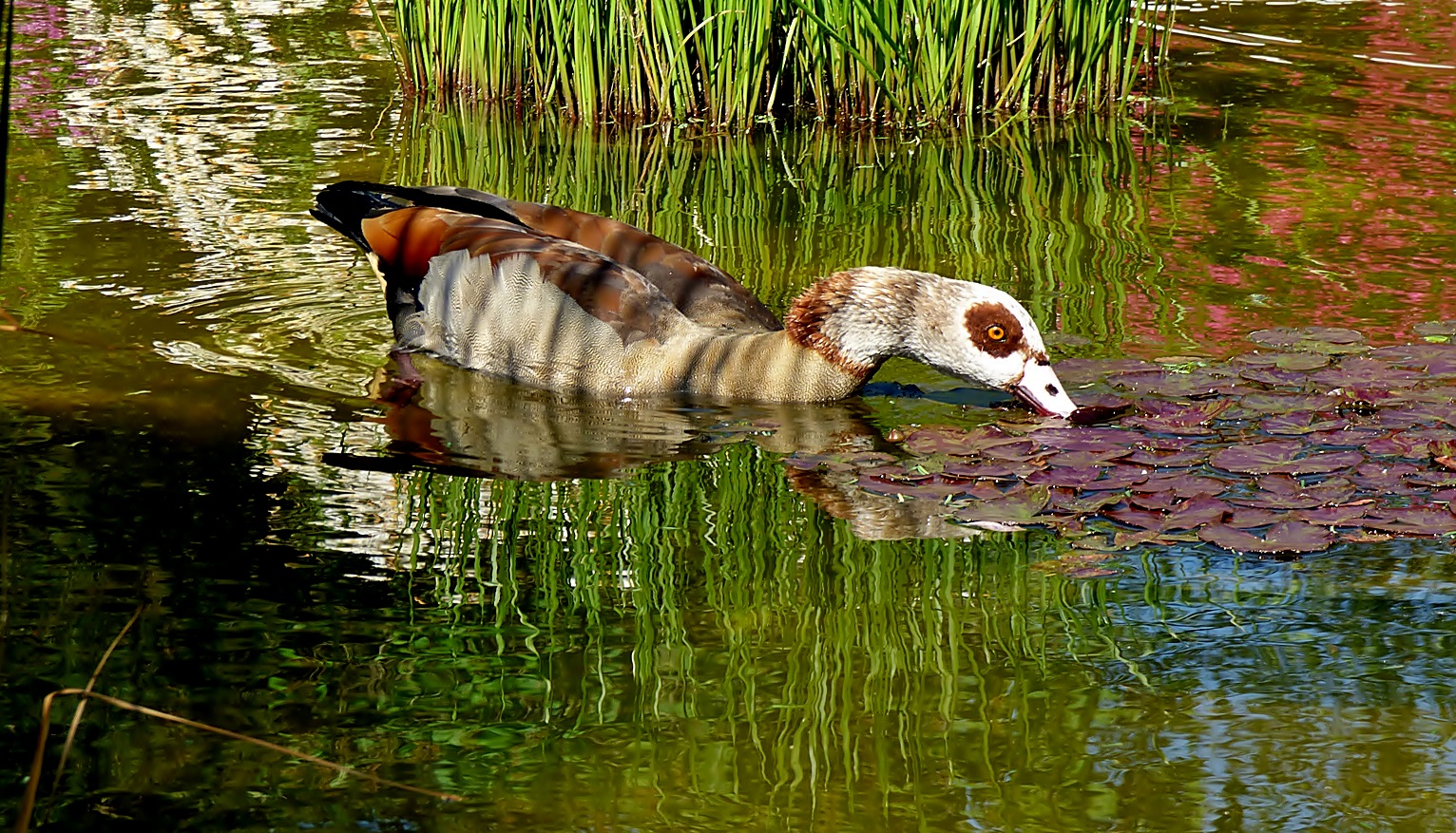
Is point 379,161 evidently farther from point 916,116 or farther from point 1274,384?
point 1274,384

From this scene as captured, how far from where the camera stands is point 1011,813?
3.59 metres

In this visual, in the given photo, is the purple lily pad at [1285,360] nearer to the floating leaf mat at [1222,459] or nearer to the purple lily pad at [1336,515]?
the floating leaf mat at [1222,459]

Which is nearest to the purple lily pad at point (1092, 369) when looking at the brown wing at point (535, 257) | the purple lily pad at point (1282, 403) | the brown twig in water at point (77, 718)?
the purple lily pad at point (1282, 403)

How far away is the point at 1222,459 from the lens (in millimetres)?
5559

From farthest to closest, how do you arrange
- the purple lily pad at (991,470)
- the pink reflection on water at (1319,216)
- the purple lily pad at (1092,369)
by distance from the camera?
the pink reflection on water at (1319,216) → the purple lily pad at (1092,369) → the purple lily pad at (991,470)

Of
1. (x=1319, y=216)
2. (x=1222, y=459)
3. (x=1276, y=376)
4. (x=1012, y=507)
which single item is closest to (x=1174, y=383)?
(x=1276, y=376)

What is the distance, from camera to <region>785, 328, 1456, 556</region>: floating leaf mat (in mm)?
5152

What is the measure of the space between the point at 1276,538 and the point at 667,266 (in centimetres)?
289

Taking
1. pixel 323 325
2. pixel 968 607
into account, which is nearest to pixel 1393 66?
pixel 323 325

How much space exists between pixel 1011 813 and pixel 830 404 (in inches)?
128

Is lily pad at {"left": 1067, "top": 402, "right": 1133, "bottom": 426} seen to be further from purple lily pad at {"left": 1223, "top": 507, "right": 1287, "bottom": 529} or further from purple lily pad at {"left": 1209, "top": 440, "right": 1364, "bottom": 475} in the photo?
purple lily pad at {"left": 1223, "top": 507, "right": 1287, "bottom": 529}

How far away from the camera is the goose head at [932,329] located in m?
6.34

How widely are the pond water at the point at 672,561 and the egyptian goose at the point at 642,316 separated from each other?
16cm

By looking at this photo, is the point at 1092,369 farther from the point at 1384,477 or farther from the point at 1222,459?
the point at 1384,477
